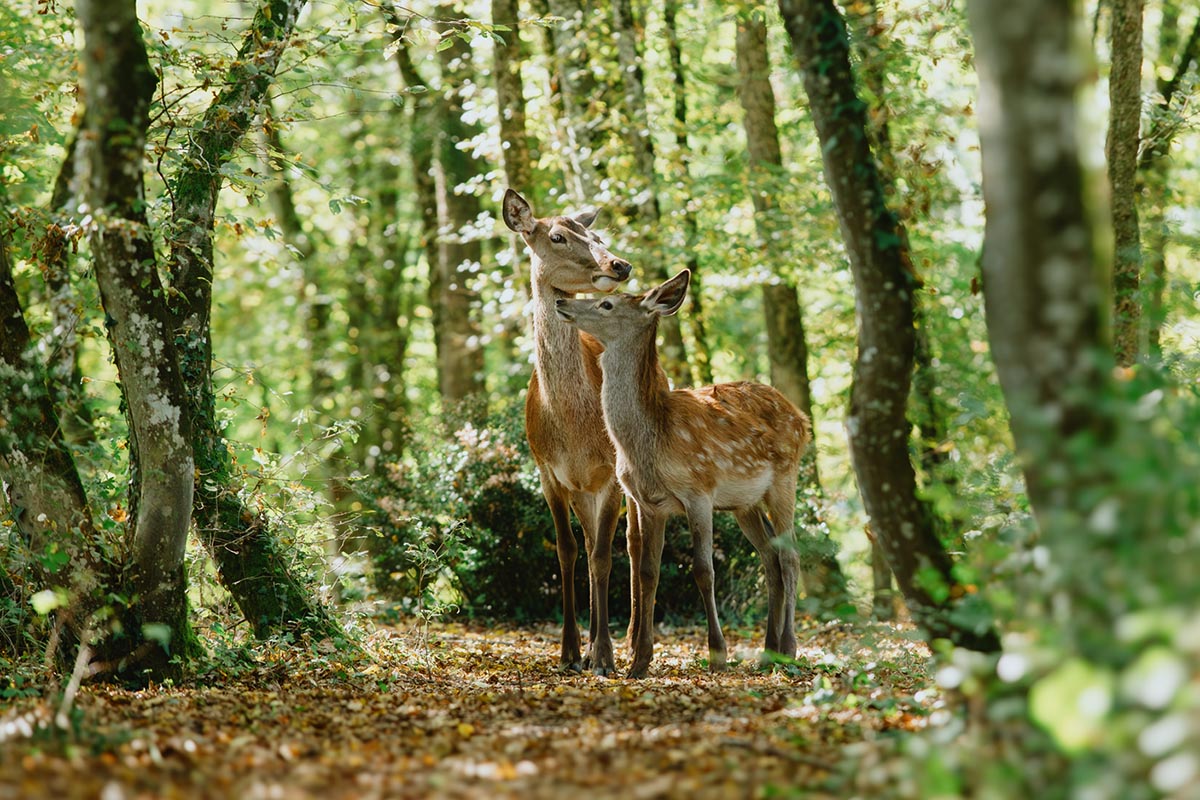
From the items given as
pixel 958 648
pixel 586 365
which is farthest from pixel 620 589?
pixel 958 648

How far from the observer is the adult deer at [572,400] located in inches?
353

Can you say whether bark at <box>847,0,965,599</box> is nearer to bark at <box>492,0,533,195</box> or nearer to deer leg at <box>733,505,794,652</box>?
deer leg at <box>733,505,794,652</box>

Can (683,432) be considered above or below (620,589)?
above

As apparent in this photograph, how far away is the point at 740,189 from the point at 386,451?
7.51 metres

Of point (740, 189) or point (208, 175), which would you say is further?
point (740, 189)

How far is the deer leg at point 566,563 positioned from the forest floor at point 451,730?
0.39m

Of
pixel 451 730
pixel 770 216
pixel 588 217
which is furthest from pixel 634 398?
pixel 770 216

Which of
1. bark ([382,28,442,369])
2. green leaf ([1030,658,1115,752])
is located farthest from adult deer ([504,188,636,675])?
bark ([382,28,442,369])

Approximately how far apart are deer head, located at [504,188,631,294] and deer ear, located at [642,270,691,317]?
50 cm

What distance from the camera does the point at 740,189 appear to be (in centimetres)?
1576

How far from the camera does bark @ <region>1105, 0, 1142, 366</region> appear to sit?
378 inches

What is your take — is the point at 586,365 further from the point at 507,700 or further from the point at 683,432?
the point at 507,700

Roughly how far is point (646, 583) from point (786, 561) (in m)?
1.31

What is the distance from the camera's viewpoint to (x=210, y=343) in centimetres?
779
